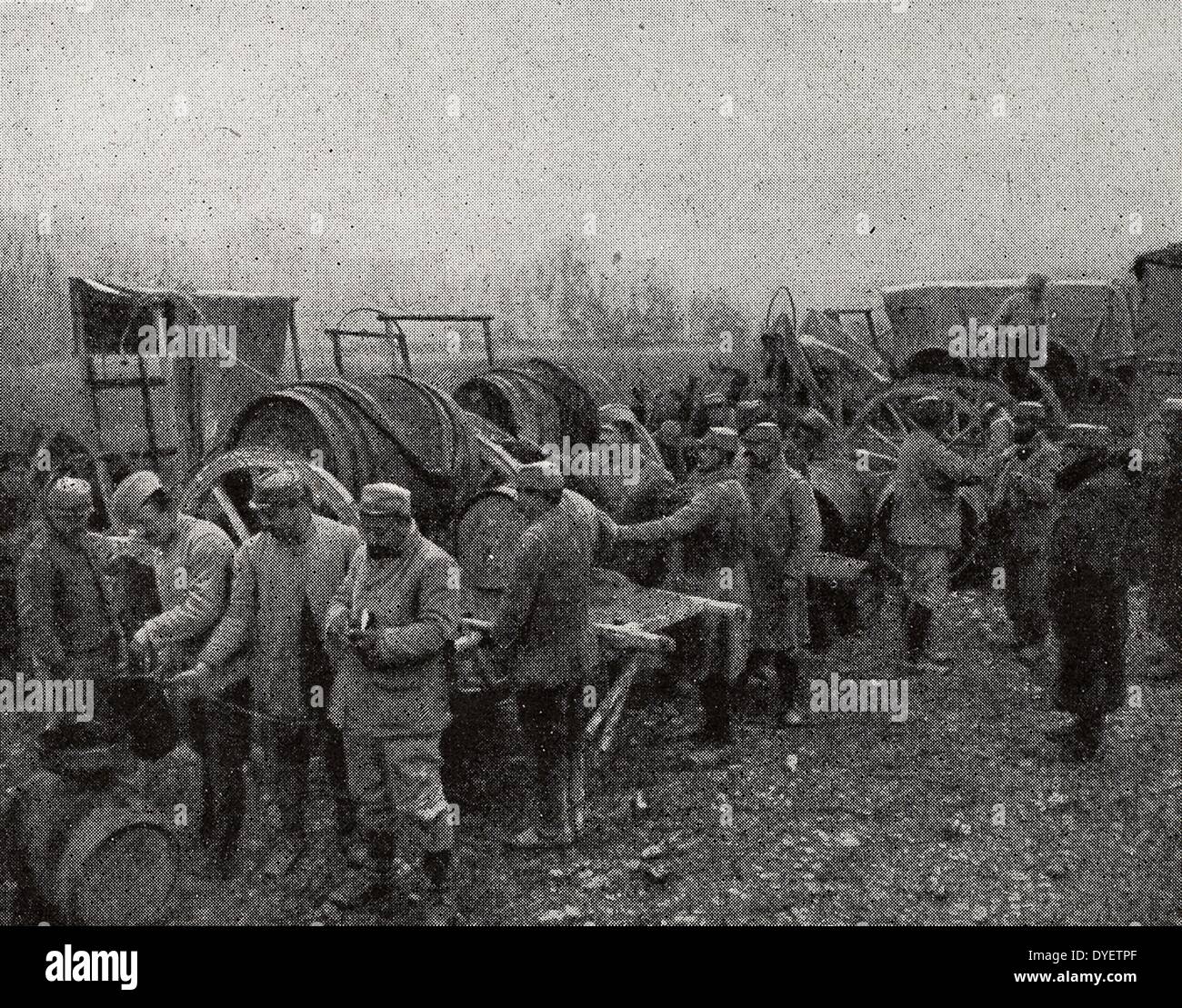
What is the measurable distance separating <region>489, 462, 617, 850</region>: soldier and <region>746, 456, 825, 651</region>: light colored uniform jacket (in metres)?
0.80

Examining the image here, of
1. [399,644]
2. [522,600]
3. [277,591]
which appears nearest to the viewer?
Answer: [399,644]

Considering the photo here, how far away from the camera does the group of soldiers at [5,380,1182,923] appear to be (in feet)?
16.8

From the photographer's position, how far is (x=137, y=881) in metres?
5.36

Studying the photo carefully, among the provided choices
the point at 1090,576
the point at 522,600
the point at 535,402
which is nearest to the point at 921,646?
the point at 1090,576

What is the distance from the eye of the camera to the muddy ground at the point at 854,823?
5.35 meters

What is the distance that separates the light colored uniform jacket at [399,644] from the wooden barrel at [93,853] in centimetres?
110

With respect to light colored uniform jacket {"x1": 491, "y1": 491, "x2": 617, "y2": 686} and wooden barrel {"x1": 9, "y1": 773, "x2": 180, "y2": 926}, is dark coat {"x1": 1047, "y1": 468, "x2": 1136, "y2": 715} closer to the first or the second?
light colored uniform jacket {"x1": 491, "y1": 491, "x2": 617, "y2": 686}

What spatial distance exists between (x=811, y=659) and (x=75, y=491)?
3477mm

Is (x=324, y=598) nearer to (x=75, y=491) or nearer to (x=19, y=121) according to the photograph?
(x=75, y=491)

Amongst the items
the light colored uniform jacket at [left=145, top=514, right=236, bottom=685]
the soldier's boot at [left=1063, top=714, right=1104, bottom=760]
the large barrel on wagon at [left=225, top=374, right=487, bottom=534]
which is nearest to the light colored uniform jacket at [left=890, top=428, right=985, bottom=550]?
the soldier's boot at [left=1063, top=714, right=1104, bottom=760]

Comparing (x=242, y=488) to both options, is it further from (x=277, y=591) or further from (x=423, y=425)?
(x=423, y=425)

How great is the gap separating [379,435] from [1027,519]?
308cm

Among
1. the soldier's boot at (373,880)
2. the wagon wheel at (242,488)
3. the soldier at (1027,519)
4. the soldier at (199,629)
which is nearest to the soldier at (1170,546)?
the soldier at (1027,519)

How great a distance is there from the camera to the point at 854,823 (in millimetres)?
5484
